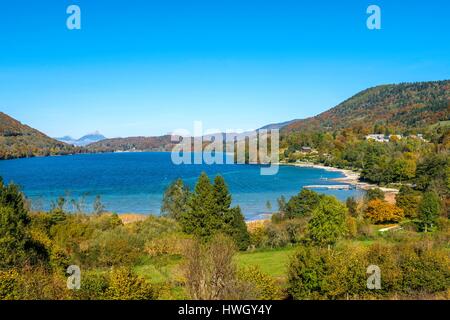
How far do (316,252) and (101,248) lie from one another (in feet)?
46.6

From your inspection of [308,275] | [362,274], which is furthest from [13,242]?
[362,274]

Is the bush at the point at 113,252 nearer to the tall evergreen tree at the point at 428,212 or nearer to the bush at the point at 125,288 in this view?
the bush at the point at 125,288

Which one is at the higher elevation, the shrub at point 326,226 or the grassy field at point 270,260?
the shrub at point 326,226

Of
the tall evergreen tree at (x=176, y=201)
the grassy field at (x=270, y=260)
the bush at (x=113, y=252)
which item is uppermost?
the tall evergreen tree at (x=176, y=201)

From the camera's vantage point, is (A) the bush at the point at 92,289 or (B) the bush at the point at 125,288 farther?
(A) the bush at the point at 92,289

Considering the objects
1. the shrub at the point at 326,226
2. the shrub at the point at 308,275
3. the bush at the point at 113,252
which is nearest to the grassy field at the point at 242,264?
the bush at the point at 113,252

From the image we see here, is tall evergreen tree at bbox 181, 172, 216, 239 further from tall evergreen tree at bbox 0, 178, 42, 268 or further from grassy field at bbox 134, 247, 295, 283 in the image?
tall evergreen tree at bbox 0, 178, 42, 268

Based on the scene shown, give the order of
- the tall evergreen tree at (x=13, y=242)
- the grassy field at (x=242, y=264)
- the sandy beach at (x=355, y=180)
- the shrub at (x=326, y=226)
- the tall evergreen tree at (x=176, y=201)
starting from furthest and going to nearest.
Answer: the sandy beach at (x=355, y=180)
the tall evergreen tree at (x=176, y=201)
the shrub at (x=326, y=226)
the grassy field at (x=242, y=264)
the tall evergreen tree at (x=13, y=242)

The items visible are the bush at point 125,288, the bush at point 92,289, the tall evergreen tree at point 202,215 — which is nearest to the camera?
the bush at point 125,288

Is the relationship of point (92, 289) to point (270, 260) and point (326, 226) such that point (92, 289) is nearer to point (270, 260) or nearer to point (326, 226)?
point (270, 260)

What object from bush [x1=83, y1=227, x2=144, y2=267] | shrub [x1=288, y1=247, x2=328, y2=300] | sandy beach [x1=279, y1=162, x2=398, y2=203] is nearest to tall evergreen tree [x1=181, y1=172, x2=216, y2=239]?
bush [x1=83, y1=227, x2=144, y2=267]

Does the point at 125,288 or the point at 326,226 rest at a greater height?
the point at 125,288

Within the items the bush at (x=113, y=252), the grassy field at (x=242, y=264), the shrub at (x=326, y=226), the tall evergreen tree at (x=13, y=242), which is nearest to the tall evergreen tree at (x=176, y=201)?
the bush at (x=113, y=252)
